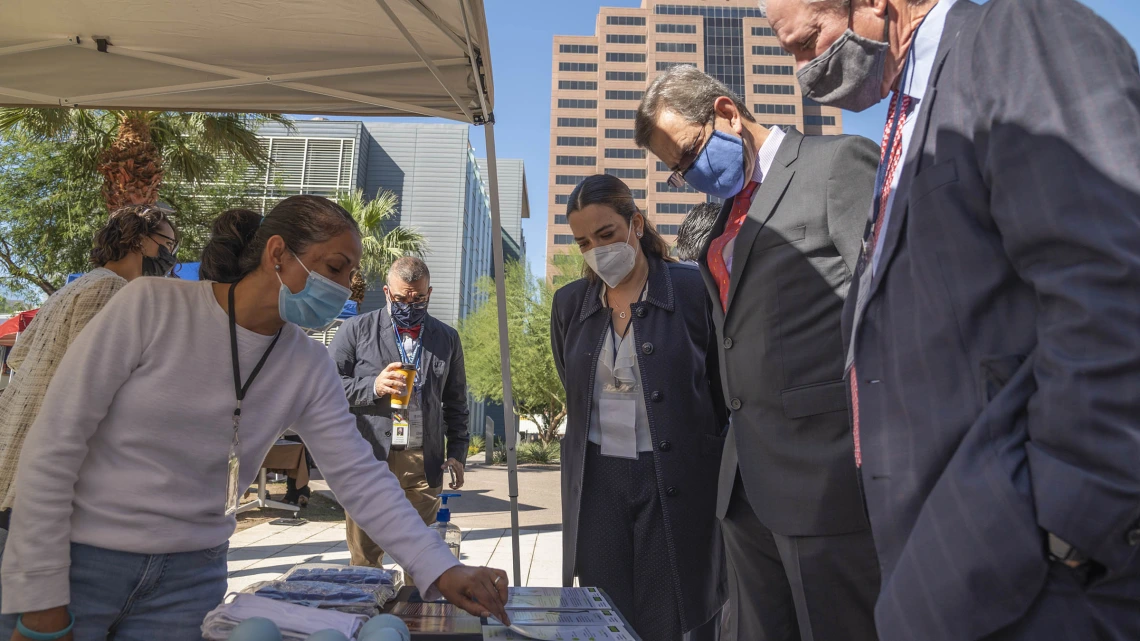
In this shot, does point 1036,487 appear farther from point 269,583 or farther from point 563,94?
point 563,94

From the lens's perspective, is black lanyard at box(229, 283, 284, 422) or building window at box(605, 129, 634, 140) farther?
building window at box(605, 129, 634, 140)

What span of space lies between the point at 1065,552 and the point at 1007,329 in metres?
0.28

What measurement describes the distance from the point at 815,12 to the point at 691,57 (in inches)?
3527

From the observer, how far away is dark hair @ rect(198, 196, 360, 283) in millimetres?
2021

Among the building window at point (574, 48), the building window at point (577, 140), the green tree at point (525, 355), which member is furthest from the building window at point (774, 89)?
the green tree at point (525, 355)

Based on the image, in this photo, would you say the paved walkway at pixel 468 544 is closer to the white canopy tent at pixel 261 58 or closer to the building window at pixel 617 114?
the white canopy tent at pixel 261 58

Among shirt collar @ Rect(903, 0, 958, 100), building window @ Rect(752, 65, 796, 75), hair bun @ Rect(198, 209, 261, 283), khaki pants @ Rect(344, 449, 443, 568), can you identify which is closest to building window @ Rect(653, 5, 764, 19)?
building window @ Rect(752, 65, 796, 75)

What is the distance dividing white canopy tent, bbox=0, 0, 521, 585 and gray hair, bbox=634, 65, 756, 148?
4.20 feet

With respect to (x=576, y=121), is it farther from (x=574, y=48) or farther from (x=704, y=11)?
(x=704, y=11)

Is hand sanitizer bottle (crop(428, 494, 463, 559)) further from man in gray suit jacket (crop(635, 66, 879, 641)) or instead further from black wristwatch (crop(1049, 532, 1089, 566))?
black wristwatch (crop(1049, 532, 1089, 566))

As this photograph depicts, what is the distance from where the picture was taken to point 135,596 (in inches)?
63.2

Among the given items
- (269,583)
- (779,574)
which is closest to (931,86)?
(779,574)

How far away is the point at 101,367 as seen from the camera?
5.31 feet

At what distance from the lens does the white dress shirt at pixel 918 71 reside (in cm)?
117
